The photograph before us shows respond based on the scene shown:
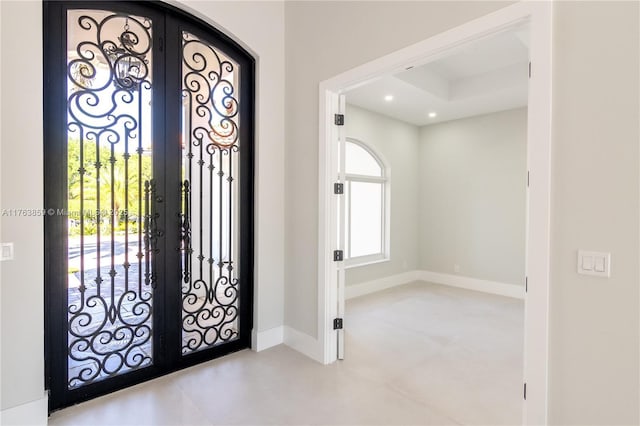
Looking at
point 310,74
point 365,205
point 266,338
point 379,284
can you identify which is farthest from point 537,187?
point 379,284

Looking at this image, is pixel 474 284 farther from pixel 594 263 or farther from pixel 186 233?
pixel 186 233

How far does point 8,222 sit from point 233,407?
6.10 ft

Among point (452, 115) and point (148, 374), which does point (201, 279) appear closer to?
point (148, 374)

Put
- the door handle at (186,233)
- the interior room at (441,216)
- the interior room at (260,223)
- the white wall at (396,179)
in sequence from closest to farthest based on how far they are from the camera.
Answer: the interior room at (260,223), the door handle at (186,233), the interior room at (441,216), the white wall at (396,179)

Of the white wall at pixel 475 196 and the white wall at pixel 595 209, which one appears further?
the white wall at pixel 475 196

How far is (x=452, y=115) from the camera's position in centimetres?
540

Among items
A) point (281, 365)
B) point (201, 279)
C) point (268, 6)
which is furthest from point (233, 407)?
point (268, 6)

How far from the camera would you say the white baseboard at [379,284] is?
4961 millimetres

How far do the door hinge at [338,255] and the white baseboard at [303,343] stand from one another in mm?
774

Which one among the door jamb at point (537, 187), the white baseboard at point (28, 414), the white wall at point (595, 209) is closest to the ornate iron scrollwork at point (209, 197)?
the white baseboard at point (28, 414)

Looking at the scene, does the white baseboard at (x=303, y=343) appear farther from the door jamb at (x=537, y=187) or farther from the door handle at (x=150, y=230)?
the door jamb at (x=537, y=187)

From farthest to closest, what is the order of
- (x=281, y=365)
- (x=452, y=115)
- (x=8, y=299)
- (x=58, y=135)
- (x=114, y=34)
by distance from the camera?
(x=452, y=115), (x=281, y=365), (x=114, y=34), (x=58, y=135), (x=8, y=299)

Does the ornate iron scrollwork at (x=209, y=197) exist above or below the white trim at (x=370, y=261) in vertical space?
above

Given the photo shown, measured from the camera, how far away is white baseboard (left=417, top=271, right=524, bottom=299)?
498 cm
